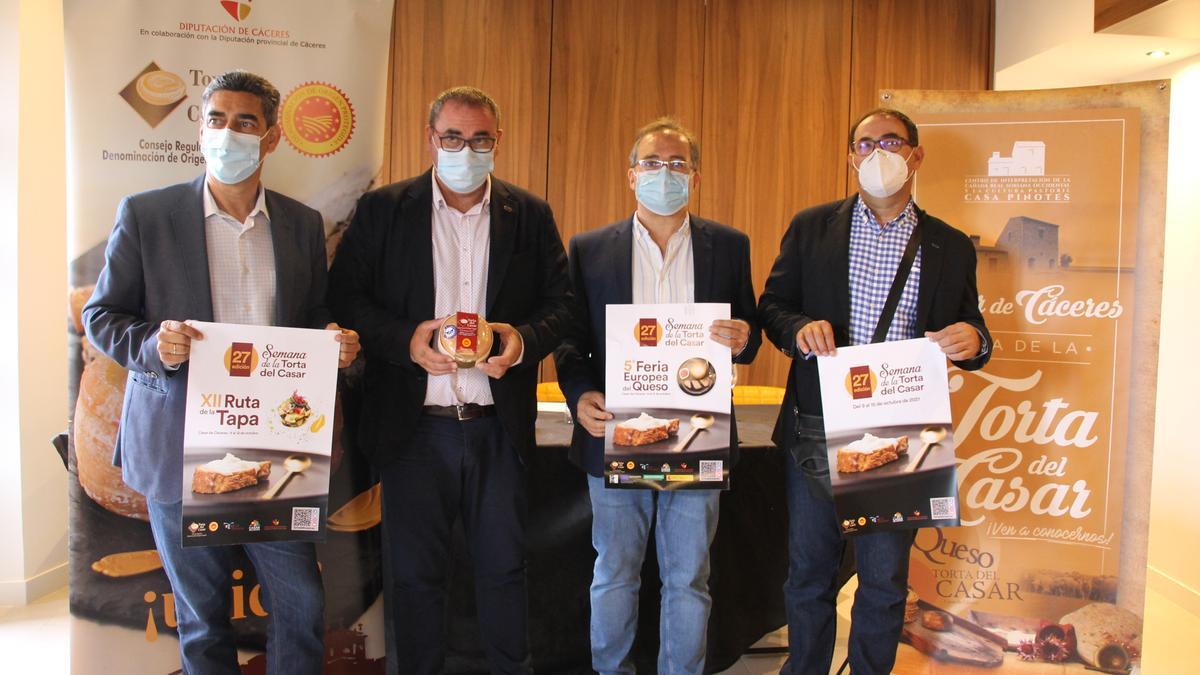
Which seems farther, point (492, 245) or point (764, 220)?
point (764, 220)

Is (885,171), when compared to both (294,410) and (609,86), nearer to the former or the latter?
(294,410)

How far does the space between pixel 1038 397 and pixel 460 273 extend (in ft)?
6.44

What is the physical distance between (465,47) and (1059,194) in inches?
127

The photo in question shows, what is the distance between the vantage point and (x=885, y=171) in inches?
86.1

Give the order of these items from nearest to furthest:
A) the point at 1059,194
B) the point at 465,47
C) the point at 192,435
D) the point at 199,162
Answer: the point at 192,435
the point at 199,162
the point at 1059,194
the point at 465,47

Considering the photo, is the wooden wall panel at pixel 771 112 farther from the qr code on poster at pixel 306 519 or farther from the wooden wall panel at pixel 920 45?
the qr code on poster at pixel 306 519

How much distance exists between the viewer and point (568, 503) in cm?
266

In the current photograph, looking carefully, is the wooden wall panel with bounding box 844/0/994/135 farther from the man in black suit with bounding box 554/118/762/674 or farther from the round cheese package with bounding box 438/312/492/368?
the round cheese package with bounding box 438/312/492/368

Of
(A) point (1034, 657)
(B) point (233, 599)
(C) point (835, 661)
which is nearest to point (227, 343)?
(B) point (233, 599)

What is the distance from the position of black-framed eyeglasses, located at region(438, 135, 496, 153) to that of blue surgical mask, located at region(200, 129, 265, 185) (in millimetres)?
458

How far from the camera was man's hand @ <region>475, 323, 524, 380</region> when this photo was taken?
1998mm

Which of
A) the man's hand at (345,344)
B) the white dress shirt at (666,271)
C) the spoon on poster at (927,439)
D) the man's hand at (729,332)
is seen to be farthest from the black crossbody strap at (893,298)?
the man's hand at (345,344)

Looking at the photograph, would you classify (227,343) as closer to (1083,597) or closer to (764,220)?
(1083,597)

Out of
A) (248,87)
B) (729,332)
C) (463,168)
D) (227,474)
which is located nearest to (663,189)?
(729,332)
